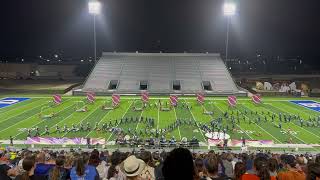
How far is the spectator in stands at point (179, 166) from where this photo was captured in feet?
13.3

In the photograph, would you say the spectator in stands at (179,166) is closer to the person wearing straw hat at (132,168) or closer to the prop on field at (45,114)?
the person wearing straw hat at (132,168)

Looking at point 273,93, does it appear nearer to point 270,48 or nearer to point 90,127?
point 90,127

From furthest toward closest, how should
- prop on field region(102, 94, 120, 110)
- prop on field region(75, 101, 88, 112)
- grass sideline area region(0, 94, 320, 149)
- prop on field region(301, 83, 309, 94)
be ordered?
1. prop on field region(301, 83, 309, 94)
2. prop on field region(102, 94, 120, 110)
3. prop on field region(75, 101, 88, 112)
4. grass sideline area region(0, 94, 320, 149)

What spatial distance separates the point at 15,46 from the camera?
289ft

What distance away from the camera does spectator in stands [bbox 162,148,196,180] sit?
4.06m

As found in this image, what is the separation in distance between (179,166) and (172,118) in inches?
1072

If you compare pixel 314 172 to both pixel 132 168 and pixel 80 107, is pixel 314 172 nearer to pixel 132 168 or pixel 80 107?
pixel 132 168

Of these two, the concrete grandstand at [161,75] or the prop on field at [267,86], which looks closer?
the concrete grandstand at [161,75]

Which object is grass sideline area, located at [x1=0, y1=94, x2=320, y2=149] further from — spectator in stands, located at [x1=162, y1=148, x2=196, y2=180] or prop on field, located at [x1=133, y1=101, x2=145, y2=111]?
spectator in stands, located at [x1=162, y1=148, x2=196, y2=180]

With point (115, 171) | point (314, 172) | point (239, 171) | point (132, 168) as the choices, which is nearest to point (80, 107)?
point (115, 171)

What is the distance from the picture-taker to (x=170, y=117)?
104 feet

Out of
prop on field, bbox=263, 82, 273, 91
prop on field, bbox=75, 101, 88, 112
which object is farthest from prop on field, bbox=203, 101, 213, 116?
prop on field, bbox=263, 82, 273, 91

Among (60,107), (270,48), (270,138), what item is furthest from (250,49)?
(270,138)

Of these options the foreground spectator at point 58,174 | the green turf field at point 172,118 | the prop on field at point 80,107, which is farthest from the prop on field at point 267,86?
the foreground spectator at point 58,174
